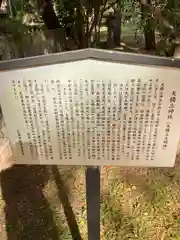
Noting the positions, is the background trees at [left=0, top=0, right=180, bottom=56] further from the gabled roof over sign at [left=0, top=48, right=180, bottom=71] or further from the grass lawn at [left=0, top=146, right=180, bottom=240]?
the gabled roof over sign at [left=0, top=48, right=180, bottom=71]

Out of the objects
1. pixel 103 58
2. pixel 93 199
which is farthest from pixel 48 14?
pixel 103 58

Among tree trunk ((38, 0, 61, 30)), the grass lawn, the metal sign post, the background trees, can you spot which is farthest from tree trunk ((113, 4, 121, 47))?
the metal sign post

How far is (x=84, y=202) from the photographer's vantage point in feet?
10.1

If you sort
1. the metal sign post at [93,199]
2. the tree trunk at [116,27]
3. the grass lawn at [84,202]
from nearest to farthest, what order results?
the metal sign post at [93,199] < the grass lawn at [84,202] < the tree trunk at [116,27]

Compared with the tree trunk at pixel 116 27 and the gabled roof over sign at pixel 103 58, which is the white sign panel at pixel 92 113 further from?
the tree trunk at pixel 116 27

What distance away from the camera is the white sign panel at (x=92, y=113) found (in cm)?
156

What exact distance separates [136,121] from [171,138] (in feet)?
0.81

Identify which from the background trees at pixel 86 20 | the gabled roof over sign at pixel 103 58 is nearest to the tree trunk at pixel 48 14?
the background trees at pixel 86 20

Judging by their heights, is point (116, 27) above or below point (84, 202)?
above

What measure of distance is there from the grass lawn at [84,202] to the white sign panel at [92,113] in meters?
1.11

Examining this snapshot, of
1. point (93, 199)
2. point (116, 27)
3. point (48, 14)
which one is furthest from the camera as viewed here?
point (116, 27)

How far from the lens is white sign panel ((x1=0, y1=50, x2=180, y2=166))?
5.12ft

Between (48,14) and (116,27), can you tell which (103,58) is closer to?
(48,14)

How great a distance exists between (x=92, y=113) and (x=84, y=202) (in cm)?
165
